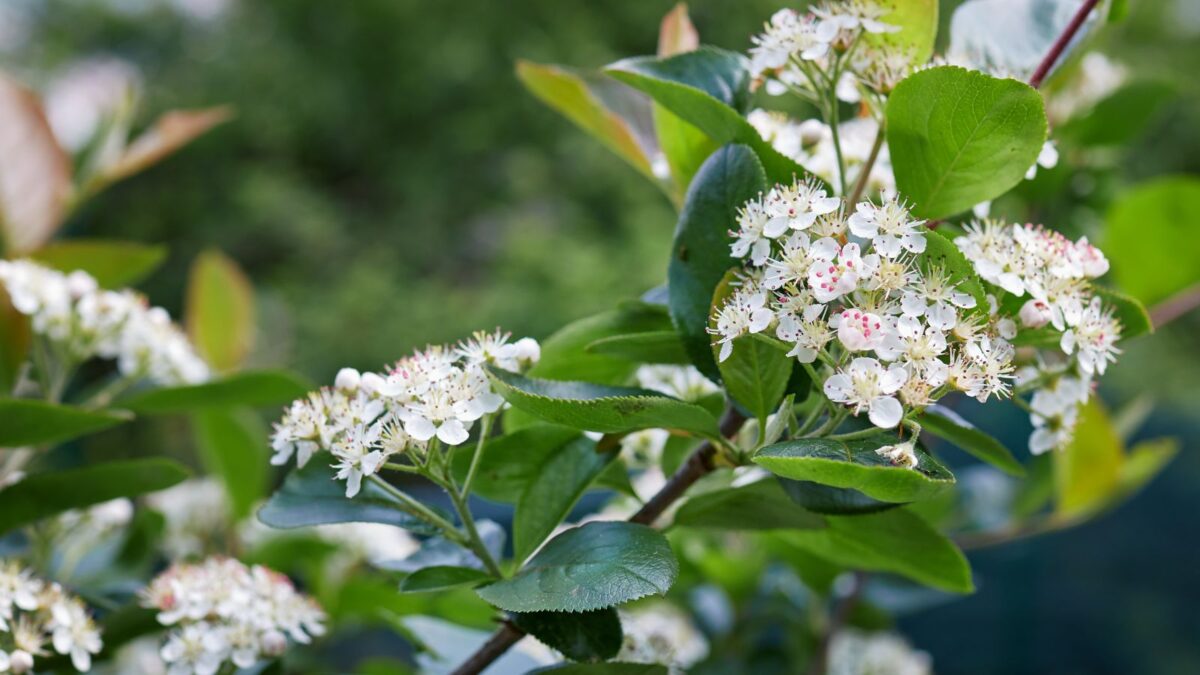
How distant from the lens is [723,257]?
0.56 metres

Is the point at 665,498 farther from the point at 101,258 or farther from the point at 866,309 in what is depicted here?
the point at 101,258

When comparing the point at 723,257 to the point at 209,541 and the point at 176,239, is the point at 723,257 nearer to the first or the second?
the point at 209,541

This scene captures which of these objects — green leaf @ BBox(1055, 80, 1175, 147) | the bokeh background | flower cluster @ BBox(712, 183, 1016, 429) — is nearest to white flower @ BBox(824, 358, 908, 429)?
flower cluster @ BBox(712, 183, 1016, 429)

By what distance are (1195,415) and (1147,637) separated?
88 cm

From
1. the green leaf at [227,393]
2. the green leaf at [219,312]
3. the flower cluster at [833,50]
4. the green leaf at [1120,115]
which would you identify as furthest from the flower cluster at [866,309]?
the green leaf at [219,312]

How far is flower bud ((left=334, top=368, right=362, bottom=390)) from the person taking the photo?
56cm

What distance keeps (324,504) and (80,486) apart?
0.24m

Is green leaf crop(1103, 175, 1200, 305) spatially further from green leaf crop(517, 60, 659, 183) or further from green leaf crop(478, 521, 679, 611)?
green leaf crop(478, 521, 679, 611)

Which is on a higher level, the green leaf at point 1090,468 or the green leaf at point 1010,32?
the green leaf at point 1010,32

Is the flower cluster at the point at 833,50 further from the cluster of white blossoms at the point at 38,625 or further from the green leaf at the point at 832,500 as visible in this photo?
the cluster of white blossoms at the point at 38,625

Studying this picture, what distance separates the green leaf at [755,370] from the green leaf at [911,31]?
0.16 metres

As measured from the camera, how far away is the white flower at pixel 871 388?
0.46 metres

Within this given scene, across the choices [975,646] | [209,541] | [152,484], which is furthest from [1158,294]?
[975,646]

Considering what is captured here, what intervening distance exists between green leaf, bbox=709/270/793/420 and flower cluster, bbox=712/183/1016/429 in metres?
0.01
